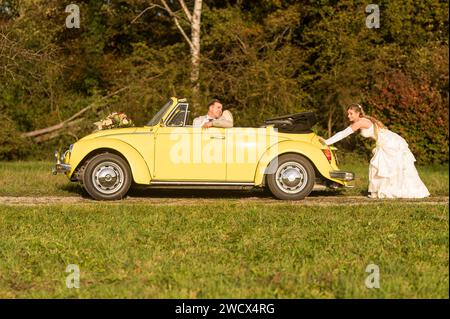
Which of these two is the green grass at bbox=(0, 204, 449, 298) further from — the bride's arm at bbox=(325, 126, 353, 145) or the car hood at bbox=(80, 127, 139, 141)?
the bride's arm at bbox=(325, 126, 353, 145)

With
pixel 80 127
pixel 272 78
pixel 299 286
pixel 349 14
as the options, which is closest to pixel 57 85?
pixel 80 127

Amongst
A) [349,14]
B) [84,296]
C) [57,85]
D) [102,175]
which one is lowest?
[84,296]

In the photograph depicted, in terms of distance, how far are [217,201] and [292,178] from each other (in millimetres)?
1194

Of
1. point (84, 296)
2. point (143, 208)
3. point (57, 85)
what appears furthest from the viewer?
point (57, 85)

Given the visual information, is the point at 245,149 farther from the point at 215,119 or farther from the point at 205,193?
the point at 205,193

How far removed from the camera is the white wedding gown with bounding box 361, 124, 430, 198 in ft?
41.5

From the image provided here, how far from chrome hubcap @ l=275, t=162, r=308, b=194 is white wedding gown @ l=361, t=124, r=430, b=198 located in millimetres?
1308

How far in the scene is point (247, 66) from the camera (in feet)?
77.5

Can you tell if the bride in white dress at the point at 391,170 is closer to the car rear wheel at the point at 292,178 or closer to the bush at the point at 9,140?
the car rear wheel at the point at 292,178

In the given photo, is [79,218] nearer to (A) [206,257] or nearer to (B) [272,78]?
(A) [206,257]

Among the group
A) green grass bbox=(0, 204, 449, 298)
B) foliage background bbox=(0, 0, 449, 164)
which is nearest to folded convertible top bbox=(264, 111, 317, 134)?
green grass bbox=(0, 204, 449, 298)

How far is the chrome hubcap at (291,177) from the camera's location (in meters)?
12.2

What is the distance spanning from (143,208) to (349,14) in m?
15.6

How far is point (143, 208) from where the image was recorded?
10.9 meters
